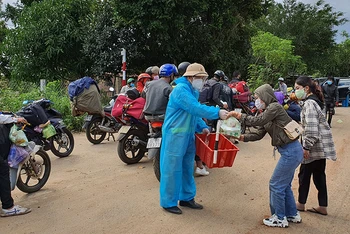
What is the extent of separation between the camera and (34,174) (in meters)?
5.30

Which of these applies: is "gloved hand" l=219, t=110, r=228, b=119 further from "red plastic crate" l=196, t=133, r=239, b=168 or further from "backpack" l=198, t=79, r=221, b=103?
"backpack" l=198, t=79, r=221, b=103

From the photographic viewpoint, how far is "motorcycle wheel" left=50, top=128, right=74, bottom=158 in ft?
23.9

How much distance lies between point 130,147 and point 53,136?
1532 millimetres

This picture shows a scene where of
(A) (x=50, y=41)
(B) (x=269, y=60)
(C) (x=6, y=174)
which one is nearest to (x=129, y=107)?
(C) (x=6, y=174)

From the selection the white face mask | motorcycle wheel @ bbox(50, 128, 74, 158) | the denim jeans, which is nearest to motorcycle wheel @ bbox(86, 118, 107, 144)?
motorcycle wheel @ bbox(50, 128, 74, 158)

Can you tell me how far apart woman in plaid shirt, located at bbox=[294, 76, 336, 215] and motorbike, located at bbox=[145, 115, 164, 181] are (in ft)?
6.93

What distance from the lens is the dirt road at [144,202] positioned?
4.16 metres

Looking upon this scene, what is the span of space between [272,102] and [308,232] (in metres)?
1.53

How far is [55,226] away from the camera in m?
4.18

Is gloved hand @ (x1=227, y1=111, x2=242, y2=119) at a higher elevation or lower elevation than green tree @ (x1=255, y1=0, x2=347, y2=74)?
lower

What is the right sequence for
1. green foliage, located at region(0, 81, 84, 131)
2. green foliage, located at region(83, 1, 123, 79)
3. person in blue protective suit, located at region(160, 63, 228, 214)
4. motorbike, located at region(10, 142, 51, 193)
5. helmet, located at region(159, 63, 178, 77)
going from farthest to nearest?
green foliage, located at region(83, 1, 123, 79) < green foliage, located at region(0, 81, 84, 131) < helmet, located at region(159, 63, 178, 77) < motorbike, located at region(10, 142, 51, 193) < person in blue protective suit, located at region(160, 63, 228, 214)

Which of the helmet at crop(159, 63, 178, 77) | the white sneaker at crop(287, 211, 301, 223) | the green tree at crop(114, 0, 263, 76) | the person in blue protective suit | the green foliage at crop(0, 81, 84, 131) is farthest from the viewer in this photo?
the green tree at crop(114, 0, 263, 76)

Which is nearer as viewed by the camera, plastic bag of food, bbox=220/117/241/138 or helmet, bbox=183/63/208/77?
plastic bag of food, bbox=220/117/241/138

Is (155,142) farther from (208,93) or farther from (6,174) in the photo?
(208,93)
